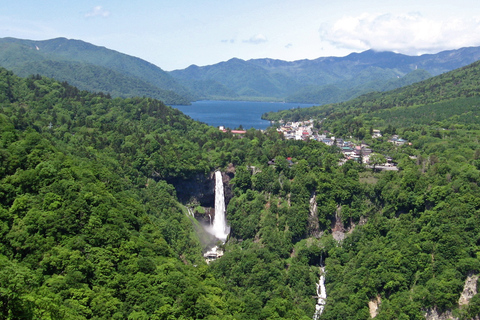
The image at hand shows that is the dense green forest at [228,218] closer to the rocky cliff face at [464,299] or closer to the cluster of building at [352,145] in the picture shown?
the rocky cliff face at [464,299]

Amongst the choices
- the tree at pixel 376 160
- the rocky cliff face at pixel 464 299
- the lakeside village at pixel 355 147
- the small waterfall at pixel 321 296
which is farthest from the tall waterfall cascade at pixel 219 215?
the rocky cliff face at pixel 464 299

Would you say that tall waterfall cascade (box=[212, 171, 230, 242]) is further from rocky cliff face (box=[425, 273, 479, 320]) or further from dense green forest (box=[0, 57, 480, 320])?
rocky cliff face (box=[425, 273, 479, 320])

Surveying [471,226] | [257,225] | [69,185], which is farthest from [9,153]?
[471,226]

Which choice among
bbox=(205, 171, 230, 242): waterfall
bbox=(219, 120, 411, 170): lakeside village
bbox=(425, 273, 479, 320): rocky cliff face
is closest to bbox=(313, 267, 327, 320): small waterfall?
bbox=(425, 273, 479, 320): rocky cliff face

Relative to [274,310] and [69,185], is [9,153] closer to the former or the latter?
[69,185]

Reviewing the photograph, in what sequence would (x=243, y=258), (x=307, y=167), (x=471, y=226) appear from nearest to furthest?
(x=471, y=226) → (x=243, y=258) → (x=307, y=167)
